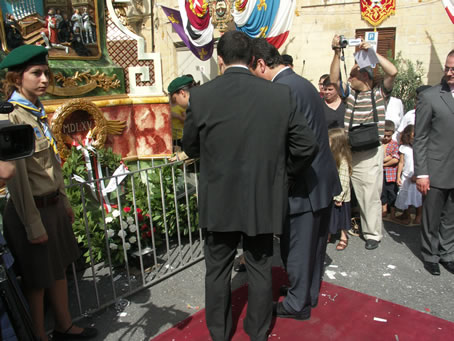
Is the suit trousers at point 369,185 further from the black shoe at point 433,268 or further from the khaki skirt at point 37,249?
the khaki skirt at point 37,249

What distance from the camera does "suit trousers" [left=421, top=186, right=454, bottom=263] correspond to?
142 inches

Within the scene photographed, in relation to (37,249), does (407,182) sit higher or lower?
lower

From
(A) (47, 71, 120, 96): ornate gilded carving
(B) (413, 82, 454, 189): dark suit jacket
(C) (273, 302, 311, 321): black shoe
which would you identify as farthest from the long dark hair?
(B) (413, 82, 454, 189): dark suit jacket

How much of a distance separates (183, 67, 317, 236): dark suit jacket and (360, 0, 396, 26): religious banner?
833 cm

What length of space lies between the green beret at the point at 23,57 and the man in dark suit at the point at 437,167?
319 cm

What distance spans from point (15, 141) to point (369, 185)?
3536mm

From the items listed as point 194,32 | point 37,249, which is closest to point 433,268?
point 37,249

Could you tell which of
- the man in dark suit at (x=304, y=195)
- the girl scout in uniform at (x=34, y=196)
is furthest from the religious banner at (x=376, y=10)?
the girl scout in uniform at (x=34, y=196)

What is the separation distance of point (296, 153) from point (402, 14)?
845cm

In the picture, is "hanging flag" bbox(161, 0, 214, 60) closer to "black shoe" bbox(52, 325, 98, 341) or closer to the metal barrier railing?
the metal barrier railing

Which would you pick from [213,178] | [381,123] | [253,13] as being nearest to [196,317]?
[213,178]

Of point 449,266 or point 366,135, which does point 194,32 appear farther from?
point 449,266

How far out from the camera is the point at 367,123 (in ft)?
13.1

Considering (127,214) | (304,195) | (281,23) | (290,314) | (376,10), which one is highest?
(376,10)
